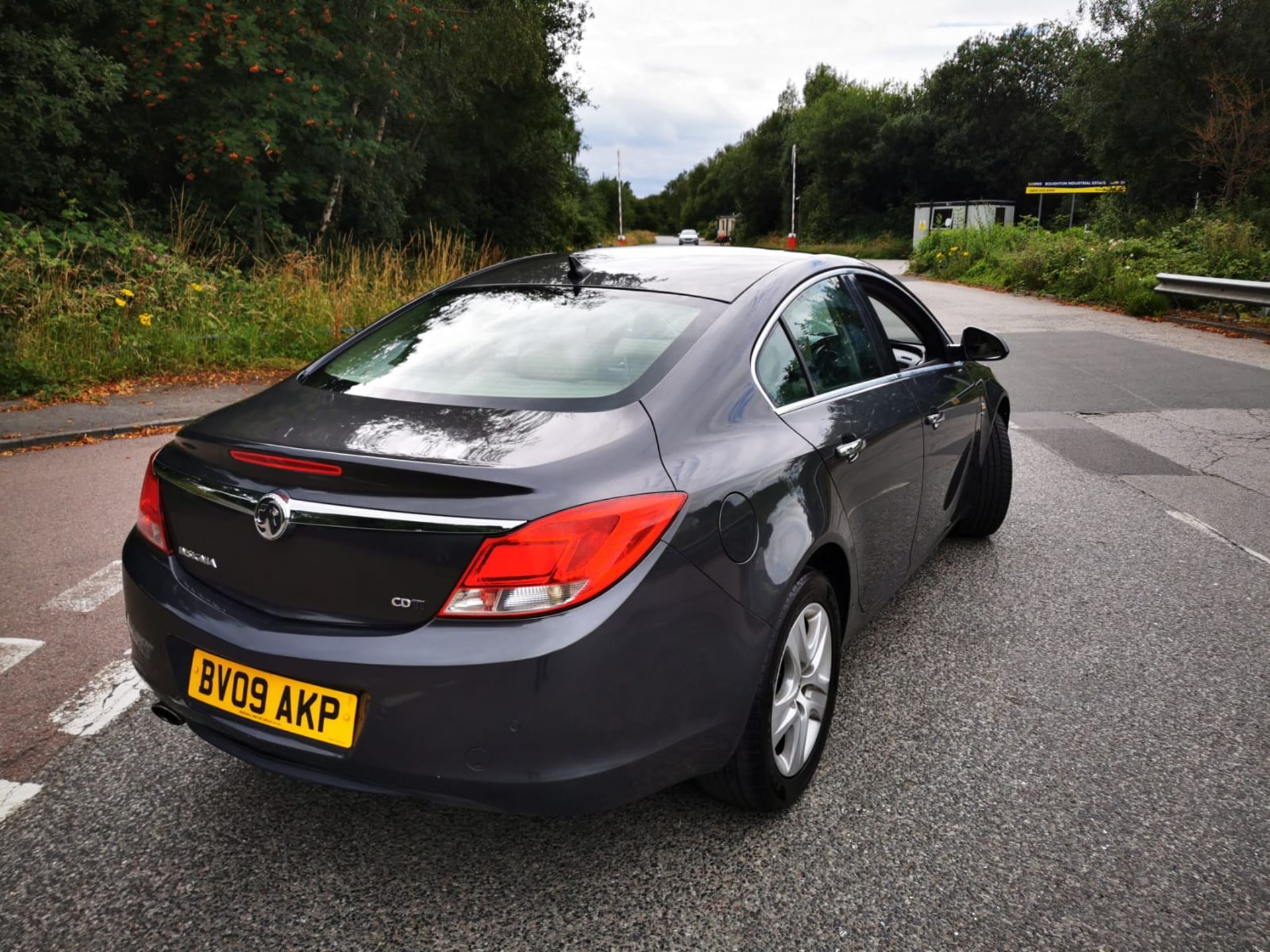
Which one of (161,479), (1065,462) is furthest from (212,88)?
(161,479)

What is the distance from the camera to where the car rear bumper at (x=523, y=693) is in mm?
1960

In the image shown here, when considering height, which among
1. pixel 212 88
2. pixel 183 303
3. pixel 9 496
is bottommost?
pixel 9 496

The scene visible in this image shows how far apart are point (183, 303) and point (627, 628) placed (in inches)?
443

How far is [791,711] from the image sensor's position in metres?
2.63

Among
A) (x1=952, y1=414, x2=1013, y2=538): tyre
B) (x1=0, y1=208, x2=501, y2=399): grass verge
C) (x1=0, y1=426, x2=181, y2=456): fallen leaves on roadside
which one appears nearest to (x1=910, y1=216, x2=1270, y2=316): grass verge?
(x1=0, y1=208, x2=501, y2=399): grass verge

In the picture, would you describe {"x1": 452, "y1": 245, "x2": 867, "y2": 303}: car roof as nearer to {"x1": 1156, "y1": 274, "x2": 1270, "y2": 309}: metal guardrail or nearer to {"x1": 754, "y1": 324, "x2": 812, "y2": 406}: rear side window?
{"x1": 754, "y1": 324, "x2": 812, "y2": 406}: rear side window

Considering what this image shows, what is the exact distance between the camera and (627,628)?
2010 millimetres

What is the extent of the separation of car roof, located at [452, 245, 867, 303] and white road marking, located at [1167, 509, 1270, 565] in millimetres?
2902

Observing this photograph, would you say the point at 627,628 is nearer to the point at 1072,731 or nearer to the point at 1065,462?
the point at 1072,731

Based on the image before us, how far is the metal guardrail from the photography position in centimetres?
1373

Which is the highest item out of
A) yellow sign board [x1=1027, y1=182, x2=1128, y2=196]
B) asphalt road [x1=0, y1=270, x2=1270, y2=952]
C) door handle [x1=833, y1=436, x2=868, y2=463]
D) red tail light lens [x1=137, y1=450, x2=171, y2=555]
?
yellow sign board [x1=1027, y1=182, x2=1128, y2=196]

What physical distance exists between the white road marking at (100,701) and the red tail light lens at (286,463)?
1.22 m

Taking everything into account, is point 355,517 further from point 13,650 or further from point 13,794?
point 13,650

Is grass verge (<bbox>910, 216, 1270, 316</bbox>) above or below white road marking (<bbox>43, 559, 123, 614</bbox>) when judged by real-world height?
above
